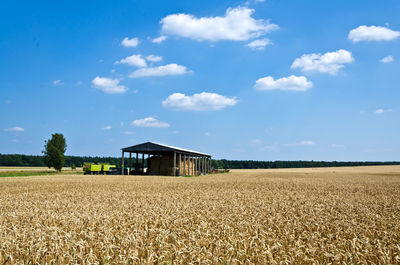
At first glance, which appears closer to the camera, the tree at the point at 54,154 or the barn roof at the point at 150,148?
the barn roof at the point at 150,148

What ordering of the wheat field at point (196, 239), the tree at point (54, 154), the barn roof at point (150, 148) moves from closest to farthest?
the wheat field at point (196, 239), the barn roof at point (150, 148), the tree at point (54, 154)

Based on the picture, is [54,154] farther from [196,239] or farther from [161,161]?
[196,239]

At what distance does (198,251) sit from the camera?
4.68 m

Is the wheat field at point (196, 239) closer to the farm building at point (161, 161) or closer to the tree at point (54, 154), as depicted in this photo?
the farm building at point (161, 161)

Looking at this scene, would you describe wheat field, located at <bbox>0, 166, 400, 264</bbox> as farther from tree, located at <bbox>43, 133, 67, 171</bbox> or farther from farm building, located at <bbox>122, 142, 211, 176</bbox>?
tree, located at <bbox>43, 133, 67, 171</bbox>

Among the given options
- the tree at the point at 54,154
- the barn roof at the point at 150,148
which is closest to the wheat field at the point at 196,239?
the barn roof at the point at 150,148

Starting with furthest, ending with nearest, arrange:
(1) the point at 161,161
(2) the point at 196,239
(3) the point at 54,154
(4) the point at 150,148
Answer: (3) the point at 54,154 → (1) the point at 161,161 → (4) the point at 150,148 → (2) the point at 196,239

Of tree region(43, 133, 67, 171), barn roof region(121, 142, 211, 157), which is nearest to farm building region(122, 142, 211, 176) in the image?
barn roof region(121, 142, 211, 157)

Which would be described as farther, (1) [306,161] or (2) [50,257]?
(1) [306,161]

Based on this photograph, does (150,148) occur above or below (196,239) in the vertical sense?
above

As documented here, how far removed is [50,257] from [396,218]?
9.09m

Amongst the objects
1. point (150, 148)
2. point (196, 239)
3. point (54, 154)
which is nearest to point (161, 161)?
point (150, 148)

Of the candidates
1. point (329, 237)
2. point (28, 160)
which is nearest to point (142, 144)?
point (329, 237)

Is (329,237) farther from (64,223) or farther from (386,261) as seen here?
(64,223)
